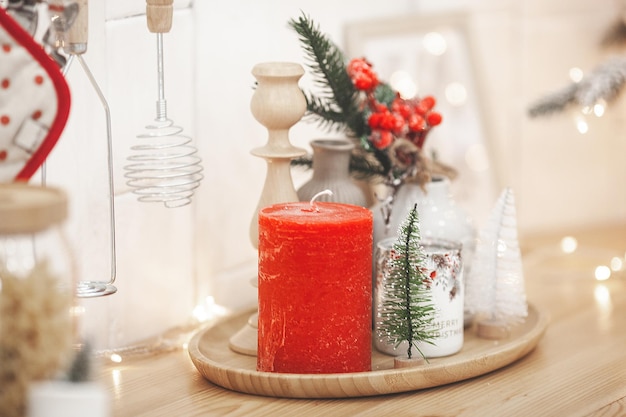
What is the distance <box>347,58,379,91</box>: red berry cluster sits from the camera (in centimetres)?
93

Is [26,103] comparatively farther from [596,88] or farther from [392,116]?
[596,88]

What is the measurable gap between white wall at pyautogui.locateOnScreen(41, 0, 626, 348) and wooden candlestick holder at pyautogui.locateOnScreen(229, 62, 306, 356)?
0.11 meters

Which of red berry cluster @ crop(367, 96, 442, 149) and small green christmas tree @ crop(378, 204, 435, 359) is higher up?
red berry cluster @ crop(367, 96, 442, 149)

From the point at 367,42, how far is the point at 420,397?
0.59m

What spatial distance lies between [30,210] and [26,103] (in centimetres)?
17

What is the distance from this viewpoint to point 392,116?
3.03ft

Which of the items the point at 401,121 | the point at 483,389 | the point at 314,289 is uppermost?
the point at 401,121

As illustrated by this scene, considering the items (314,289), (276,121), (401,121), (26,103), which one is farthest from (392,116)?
(26,103)

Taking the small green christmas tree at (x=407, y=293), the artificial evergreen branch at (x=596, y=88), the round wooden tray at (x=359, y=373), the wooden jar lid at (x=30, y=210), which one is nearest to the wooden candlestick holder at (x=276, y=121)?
the round wooden tray at (x=359, y=373)

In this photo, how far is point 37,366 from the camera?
21.3 inches

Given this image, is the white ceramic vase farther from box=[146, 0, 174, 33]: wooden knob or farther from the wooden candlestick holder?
box=[146, 0, 174, 33]: wooden knob

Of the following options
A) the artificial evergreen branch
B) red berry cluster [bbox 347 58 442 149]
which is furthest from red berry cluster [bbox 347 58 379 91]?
the artificial evergreen branch

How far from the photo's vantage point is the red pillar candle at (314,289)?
0.77 metres

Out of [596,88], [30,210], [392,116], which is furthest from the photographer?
[596,88]
